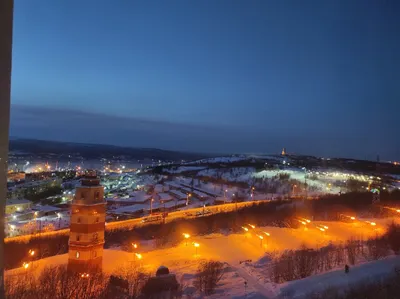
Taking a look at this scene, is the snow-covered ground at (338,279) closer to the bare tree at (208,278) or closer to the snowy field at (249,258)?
the snowy field at (249,258)

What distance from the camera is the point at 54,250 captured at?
72.1 ft

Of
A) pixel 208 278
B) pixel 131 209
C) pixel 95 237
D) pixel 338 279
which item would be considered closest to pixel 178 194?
pixel 131 209

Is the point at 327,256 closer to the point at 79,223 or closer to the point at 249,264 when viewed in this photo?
the point at 249,264

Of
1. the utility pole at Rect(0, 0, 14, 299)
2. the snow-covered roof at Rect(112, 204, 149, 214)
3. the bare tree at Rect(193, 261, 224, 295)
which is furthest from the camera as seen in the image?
the snow-covered roof at Rect(112, 204, 149, 214)

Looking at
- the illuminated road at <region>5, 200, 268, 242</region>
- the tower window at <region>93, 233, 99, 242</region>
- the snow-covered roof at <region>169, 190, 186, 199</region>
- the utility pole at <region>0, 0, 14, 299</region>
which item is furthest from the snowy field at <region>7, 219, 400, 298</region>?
the snow-covered roof at <region>169, 190, 186, 199</region>

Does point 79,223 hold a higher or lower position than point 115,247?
higher

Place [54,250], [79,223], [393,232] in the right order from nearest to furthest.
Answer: [79,223]
[393,232]
[54,250]

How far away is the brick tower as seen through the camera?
595 inches

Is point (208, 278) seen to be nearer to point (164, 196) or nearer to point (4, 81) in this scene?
point (4, 81)

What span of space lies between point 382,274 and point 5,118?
1530cm

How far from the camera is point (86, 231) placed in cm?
1520

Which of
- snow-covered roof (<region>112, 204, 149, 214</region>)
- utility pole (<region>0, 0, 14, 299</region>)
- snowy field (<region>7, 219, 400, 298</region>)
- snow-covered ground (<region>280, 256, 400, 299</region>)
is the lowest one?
snow-covered roof (<region>112, 204, 149, 214</region>)

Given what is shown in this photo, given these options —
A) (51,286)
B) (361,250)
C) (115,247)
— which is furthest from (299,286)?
(115,247)

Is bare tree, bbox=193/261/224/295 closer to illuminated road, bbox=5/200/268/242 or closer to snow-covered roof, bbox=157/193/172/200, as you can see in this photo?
illuminated road, bbox=5/200/268/242
